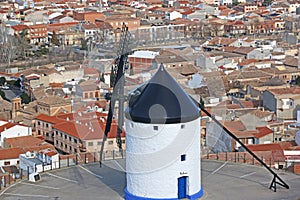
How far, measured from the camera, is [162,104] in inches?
356

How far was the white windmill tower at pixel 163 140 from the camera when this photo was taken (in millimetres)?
9023

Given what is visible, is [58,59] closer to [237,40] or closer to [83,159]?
[237,40]

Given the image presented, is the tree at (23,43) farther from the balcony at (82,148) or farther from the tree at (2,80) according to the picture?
the balcony at (82,148)

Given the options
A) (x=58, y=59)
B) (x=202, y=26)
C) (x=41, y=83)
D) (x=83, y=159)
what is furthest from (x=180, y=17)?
(x=83, y=159)

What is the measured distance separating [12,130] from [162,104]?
1406 centimetres

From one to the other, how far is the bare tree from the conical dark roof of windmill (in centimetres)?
3161

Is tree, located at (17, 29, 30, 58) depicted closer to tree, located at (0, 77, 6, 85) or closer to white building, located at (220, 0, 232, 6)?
tree, located at (0, 77, 6, 85)

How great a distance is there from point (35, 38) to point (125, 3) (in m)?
17.2

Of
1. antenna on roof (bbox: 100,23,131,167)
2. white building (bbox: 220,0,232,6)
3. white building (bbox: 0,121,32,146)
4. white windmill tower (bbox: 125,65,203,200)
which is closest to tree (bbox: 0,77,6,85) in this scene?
white building (bbox: 0,121,32,146)

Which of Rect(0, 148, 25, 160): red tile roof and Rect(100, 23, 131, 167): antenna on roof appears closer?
Rect(100, 23, 131, 167): antenna on roof

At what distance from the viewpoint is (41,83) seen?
31.9 metres

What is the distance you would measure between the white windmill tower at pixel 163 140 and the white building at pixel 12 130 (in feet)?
43.9

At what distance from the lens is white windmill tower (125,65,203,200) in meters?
9.02

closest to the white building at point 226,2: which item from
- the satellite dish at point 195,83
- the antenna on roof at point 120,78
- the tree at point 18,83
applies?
the tree at point 18,83
